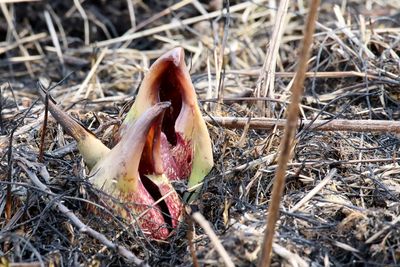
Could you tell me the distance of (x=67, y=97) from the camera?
2770 mm

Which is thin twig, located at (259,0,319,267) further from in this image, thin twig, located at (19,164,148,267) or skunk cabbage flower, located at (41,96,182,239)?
skunk cabbage flower, located at (41,96,182,239)

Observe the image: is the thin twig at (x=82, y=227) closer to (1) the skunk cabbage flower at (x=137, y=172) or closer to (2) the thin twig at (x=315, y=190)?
(1) the skunk cabbage flower at (x=137, y=172)

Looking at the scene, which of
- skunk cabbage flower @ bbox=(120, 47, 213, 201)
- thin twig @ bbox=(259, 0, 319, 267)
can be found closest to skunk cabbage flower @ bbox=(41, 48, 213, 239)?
skunk cabbage flower @ bbox=(120, 47, 213, 201)

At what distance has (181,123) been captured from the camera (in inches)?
70.1

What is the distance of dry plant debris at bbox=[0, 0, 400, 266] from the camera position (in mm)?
1527

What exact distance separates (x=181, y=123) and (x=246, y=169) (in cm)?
20

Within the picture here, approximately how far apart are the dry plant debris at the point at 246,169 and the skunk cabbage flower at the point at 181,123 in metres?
0.05

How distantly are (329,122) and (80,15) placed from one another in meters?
1.98

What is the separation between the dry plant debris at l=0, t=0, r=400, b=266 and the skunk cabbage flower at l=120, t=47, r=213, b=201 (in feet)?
0.18

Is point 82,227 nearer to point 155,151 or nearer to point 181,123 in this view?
point 155,151

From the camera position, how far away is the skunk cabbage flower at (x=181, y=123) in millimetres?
1765

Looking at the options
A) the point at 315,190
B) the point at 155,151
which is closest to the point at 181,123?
the point at 155,151

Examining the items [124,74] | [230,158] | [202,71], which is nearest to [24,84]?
[124,74]

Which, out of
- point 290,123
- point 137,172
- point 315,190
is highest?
point 290,123
